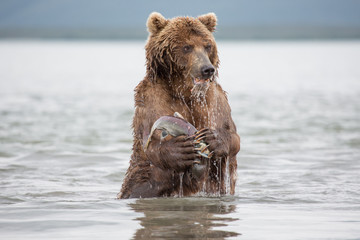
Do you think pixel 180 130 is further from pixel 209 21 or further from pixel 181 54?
pixel 209 21

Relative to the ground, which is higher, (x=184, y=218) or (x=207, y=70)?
(x=207, y=70)

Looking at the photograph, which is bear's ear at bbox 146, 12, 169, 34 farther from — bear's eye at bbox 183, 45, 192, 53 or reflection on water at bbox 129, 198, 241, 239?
reflection on water at bbox 129, 198, 241, 239

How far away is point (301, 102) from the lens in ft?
65.7

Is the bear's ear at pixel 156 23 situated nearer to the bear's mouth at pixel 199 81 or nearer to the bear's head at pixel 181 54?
the bear's head at pixel 181 54

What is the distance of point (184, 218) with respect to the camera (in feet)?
18.5

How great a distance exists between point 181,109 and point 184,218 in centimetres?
105

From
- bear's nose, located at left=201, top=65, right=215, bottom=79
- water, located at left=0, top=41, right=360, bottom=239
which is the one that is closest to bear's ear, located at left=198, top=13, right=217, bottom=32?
bear's nose, located at left=201, top=65, right=215, bottom=79

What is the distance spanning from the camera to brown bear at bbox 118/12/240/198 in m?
6.01

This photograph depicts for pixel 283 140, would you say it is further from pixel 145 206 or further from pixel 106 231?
pixel 106 231

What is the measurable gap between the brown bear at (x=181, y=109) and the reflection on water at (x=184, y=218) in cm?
19

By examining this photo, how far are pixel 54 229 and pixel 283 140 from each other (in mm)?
7522

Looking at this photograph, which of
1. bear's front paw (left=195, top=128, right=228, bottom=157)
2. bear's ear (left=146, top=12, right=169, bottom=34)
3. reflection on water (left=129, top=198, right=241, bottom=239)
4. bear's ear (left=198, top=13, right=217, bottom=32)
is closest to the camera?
reflection on water (left=129, top=198, right=241, bottom=239)

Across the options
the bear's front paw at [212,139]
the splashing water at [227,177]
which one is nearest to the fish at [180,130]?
the bear's front paw at [212,139]

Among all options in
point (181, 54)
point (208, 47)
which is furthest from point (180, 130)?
point (208, 47)
